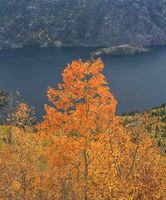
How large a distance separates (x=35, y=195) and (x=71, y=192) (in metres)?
3.73

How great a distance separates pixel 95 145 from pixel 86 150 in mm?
3116

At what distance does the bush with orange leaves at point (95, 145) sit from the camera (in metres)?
35.1

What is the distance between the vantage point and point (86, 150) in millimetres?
44000

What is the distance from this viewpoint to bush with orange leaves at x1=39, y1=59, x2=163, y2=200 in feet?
115

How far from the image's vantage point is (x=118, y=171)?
1441 inches

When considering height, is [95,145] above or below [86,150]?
above

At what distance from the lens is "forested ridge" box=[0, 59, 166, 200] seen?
36.5 m

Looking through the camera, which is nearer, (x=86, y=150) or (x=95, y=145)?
(x=95, y=145)

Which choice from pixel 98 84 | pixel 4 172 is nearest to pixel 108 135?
pixel 98 84

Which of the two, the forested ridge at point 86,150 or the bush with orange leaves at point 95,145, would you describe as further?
the forested ridge at point 86,150

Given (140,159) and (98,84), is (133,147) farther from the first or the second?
(98,84)

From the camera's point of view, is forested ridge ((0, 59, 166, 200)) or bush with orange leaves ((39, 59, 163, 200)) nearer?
bush with orange leaves ((39, 59, 163, 200))

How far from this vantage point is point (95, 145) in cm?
4109

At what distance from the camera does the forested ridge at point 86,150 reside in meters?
36.5
